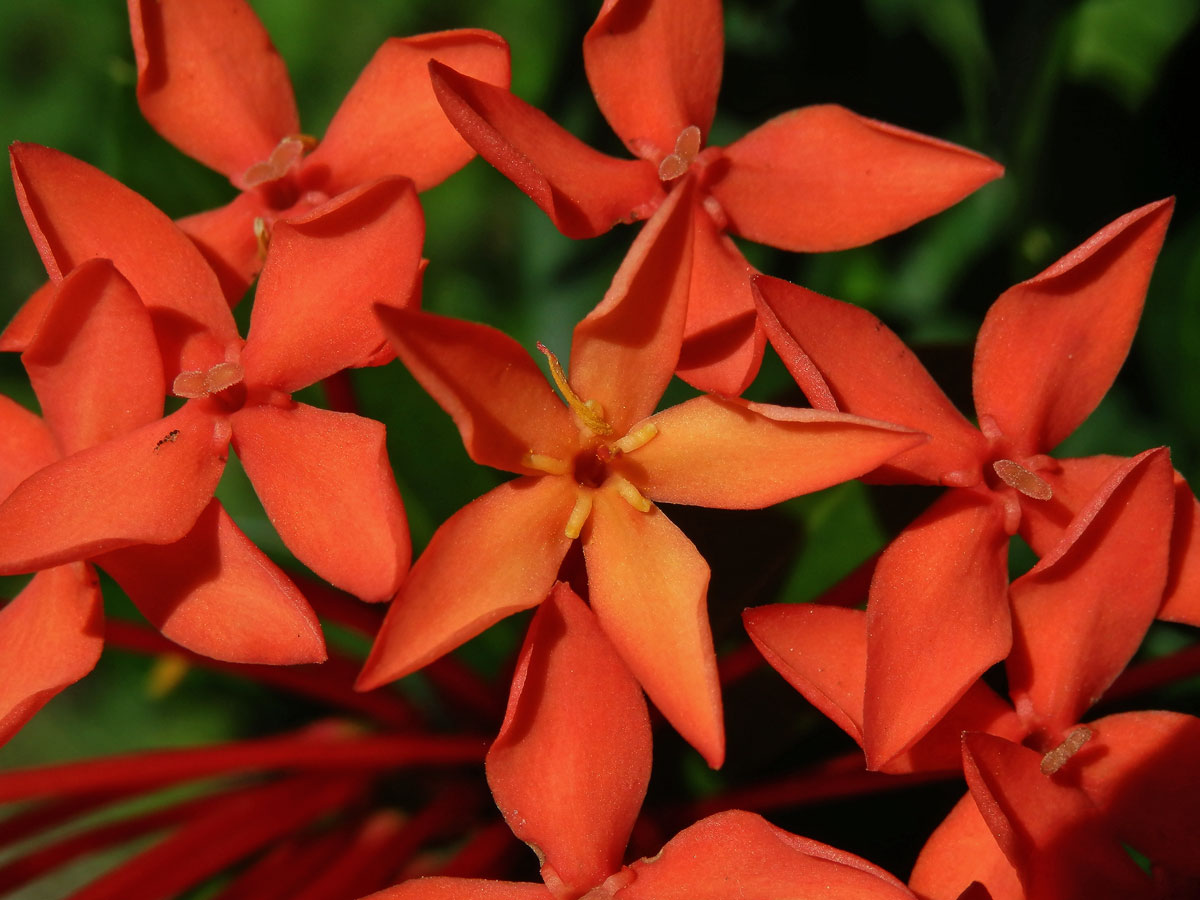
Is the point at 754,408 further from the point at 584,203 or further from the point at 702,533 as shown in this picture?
the point at 702,533

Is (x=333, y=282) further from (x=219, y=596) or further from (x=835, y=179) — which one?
(x=835, y=179)

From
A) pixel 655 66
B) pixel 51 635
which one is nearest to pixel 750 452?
pixel 655 66

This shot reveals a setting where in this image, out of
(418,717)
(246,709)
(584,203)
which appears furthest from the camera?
(246,709)

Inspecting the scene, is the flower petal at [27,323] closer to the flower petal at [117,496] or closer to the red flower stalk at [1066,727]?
the flower petal at [117,496]

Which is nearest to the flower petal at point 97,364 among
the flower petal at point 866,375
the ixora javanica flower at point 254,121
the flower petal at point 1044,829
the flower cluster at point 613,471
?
the flower cluster at point 613,471

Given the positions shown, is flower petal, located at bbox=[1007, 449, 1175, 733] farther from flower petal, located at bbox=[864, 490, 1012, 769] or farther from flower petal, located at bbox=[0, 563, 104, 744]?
flower petal, located at bbox=[0, 563, 104, 744]

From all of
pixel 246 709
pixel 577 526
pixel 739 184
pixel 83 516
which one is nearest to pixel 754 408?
pixel 577 526
